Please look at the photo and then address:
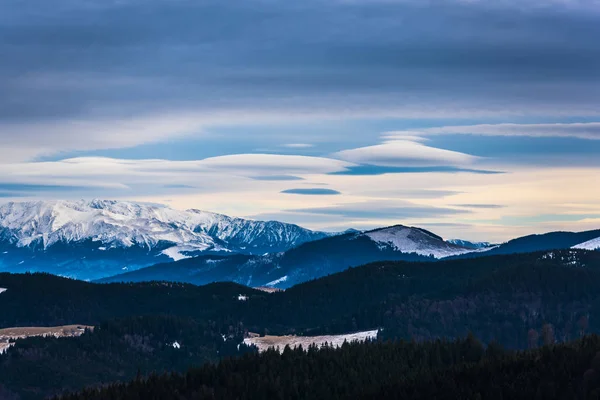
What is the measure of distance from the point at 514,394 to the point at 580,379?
461 inches

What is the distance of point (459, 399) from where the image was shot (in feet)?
652

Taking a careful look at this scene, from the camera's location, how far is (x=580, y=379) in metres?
196

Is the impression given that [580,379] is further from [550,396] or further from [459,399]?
[459,399]

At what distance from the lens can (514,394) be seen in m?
200

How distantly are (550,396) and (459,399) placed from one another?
16246mm

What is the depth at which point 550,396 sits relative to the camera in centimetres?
19125

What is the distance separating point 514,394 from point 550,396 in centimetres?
946

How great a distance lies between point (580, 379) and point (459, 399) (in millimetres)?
21133

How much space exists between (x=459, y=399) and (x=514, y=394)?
984 cm

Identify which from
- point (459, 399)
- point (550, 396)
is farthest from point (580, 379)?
point (459, 399)
